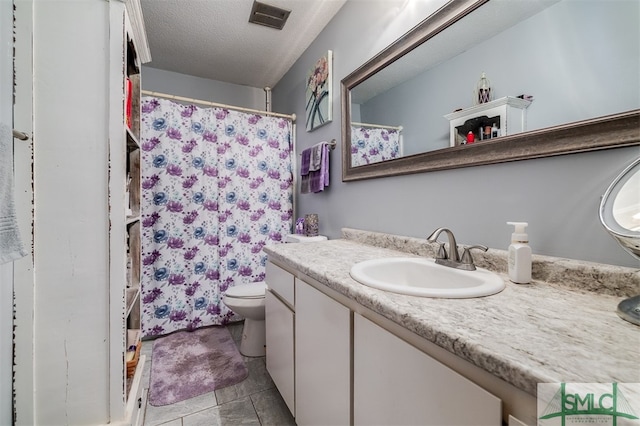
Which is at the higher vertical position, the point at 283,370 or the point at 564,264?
the point at 564,264

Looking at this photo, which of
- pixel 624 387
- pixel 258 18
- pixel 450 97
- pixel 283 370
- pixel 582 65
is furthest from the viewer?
pixel 258 18

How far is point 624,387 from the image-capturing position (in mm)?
335

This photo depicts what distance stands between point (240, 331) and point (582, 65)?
247 cm

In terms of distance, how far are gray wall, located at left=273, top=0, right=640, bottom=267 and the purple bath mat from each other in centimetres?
110

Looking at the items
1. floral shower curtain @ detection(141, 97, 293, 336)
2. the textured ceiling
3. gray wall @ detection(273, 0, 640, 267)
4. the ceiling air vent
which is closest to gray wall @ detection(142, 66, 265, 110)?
the textured ceiling

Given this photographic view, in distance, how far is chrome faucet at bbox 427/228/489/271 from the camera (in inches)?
36.2

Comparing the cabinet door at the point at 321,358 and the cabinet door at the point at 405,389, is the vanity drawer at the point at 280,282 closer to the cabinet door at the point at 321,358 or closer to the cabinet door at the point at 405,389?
the cabinet door at the point at 321,358

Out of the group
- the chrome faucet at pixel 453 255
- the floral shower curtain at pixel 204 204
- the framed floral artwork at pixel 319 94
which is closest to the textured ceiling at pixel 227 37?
the framed floral artwork at pixel 319 94

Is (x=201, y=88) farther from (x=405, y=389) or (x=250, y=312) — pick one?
(x=405, y=389)

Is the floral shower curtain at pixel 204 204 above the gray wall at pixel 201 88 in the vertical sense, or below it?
below

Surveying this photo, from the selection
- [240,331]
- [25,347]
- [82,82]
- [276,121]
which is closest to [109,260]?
[25,347]

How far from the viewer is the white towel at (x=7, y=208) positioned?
625 mm

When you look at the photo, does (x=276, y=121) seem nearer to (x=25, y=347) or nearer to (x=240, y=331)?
(x=240, y=331)

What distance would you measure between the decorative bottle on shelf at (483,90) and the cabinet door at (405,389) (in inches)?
35.0
